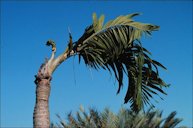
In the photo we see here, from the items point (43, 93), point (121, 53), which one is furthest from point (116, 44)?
point (43, 93)

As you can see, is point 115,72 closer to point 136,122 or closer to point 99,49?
point 99,49

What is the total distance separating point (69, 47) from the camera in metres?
7.32

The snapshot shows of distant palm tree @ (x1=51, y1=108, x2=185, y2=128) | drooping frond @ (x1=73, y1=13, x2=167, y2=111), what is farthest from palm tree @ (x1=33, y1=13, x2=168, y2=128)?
distant palm tree @ (x1=51, y1=108, x2=185, y2=128)

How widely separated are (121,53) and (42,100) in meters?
2.01

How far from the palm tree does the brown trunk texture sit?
0.26m

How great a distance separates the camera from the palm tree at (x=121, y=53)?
7445mm

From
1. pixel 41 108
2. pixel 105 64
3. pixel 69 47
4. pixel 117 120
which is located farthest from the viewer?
pixel 117 120

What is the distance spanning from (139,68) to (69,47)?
1.34 m

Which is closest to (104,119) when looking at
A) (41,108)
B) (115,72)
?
(115,72)

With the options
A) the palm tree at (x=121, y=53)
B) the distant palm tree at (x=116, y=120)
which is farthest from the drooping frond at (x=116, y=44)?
the distant palm tree at (x=116, y=120)

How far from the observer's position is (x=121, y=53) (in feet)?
25.5

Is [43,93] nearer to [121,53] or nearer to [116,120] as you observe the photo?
[121,53]

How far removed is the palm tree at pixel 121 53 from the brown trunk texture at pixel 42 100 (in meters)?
0.26

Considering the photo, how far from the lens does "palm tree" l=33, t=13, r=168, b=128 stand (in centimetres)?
745
